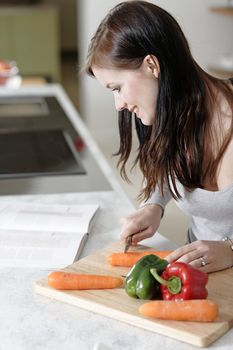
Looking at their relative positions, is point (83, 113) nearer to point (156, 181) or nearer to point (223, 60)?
point (223, 60)

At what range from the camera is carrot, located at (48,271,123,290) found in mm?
1487

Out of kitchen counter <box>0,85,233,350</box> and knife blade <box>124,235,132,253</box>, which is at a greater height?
kitchen counter <box>0,85,233,350</box>

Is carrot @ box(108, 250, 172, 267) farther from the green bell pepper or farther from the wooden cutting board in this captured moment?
the green bell pepper

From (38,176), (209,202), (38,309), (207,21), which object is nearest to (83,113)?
(207,21)

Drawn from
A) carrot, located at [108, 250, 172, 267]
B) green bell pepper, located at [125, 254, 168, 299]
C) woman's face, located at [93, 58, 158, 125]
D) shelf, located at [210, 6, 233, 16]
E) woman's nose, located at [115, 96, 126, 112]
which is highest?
woman's face, located at [93, 58, 158, 125]

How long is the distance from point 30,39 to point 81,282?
239 inches

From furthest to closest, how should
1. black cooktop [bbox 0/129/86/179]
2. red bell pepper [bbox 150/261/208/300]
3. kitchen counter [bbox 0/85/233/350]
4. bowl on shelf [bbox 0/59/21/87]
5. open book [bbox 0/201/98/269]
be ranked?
bowl on shelf [bbox 0/59/21/87] < black cooktop [bbox 0/129/86/179] < open book [bbox 0/201/98/269] < red bell pepper [bbox 150/261/208/300] < kitchen counter [bbox 0/85/233/350]

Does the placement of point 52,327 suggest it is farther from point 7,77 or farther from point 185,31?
point 185,31

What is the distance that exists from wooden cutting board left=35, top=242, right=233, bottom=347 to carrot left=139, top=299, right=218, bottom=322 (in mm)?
10

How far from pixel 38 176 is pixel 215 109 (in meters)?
0.83

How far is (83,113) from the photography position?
648cm

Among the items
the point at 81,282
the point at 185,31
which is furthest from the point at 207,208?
the point at 185,31

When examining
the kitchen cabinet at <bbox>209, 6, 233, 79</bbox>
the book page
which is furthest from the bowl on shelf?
the book page

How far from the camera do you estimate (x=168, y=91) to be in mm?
1591
